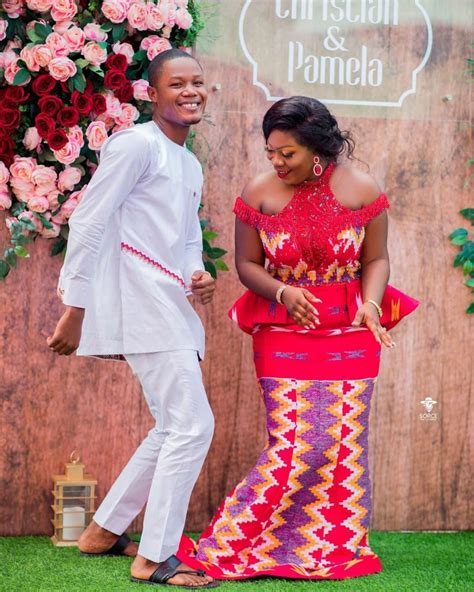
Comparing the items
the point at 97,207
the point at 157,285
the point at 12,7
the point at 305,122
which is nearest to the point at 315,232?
the point at 305,122

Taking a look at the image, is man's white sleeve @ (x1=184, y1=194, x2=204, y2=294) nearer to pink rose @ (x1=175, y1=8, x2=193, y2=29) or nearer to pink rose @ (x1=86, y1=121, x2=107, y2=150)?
pink rose @ (x1=86, y1=121, x2=107, y2=150)

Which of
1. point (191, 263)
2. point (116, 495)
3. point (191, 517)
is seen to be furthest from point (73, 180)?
point (191, 517)

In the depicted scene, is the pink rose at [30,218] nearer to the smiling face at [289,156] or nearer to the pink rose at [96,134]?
the pink rose at [96,134]

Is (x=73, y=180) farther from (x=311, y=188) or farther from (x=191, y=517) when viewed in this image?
(x=191, y=517)

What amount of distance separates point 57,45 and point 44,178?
515mm

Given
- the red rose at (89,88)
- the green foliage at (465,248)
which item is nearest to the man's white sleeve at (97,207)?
the red rose at (89,88)

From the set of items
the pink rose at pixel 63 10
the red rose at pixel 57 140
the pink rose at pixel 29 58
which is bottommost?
the red rose at pixel 57 140

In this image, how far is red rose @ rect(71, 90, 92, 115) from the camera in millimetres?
4383

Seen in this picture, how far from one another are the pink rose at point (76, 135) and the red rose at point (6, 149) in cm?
23

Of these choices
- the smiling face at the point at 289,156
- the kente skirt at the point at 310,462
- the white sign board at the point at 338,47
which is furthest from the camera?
the white sign board at the point at 338,47

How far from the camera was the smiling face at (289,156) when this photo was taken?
13.4 feet

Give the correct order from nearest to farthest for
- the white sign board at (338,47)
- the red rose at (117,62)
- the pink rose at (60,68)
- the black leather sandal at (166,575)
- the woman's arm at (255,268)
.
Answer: the black leather sandal at (166,575) → the woman's arm at (255,268) → the pink rose at (60,68) → the red rose at (117,62) → the white sign board at (338,47)

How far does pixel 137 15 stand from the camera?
4.43m

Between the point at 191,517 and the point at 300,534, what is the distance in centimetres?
76
